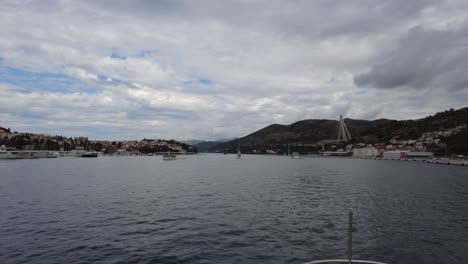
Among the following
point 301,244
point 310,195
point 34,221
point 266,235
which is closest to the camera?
point 301,244

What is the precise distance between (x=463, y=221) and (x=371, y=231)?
35.1 ft

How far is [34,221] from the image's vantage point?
27.6 meters

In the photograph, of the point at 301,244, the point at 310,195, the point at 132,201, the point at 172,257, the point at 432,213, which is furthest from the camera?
the point at 310,195

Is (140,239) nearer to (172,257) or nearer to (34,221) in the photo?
(172,257)

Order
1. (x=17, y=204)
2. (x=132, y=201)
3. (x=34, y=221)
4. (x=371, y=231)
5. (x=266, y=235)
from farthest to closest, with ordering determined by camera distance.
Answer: (x=132, y=201)
(x=17, y=204)
(x=34, y=221)
(x=371, y=231)
(x=266, y=235)

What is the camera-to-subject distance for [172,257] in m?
18.6

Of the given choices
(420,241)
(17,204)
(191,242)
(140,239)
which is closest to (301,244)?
(191,242)

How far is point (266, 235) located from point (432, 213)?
20051 millimetres

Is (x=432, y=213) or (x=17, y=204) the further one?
(x=17, y=204)

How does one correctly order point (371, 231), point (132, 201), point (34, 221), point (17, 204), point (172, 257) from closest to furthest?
point (172, 257) < point (371, 231) < point (34, 221) < point (17, 204) < point (132, 201)

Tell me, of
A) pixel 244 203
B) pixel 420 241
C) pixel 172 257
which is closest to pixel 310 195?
pixel 244 203

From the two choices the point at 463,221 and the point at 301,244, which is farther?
Answer: the point at 463,221

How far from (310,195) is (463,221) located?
1880cm

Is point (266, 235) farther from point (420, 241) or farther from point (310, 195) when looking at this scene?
point (310, 195)
